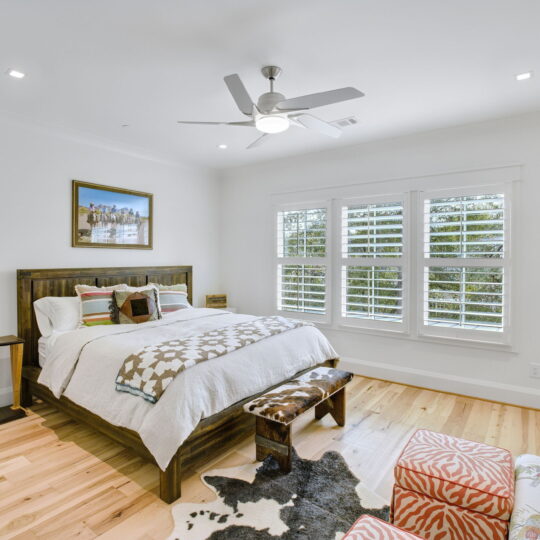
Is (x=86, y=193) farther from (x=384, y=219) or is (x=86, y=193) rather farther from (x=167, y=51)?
(x=384, y=219)

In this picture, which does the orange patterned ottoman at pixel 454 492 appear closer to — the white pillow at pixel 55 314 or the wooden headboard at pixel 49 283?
the white pillow at pixel 55 314

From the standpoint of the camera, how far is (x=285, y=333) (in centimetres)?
328

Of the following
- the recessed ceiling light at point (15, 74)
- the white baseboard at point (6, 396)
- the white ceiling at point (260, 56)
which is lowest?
the white baseboard at point (6, 396)

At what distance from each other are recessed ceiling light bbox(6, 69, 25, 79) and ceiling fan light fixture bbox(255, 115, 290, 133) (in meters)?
1.75

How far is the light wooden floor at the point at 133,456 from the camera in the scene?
77.6 inches

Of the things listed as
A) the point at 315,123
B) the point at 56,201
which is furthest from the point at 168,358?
the point at 56,201

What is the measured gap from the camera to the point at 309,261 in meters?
4.71

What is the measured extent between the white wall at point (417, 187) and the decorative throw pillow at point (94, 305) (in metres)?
2.20

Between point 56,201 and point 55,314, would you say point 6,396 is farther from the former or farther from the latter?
point 56,201

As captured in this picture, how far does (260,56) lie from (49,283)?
115 inches

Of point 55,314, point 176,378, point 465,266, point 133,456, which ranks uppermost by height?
point 465,266

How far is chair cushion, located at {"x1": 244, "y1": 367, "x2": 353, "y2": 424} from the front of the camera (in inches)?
91.0

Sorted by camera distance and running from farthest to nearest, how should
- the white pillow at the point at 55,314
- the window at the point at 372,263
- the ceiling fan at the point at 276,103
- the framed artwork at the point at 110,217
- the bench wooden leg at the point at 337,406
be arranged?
1. the window at the point at 372,263
2. the framed artwork at the point at 110,217
3. the white pillow at the point at 55,314
4. the bench wooden leg at the point at 337,406
5. the ceiling fan at the point at 276,103

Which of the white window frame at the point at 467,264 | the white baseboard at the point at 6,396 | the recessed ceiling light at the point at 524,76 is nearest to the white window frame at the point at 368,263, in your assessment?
the white window frame at the point at 467,264
